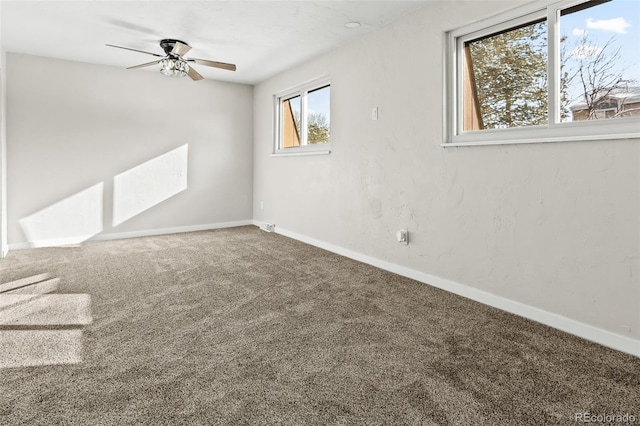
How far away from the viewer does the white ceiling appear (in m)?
3.15

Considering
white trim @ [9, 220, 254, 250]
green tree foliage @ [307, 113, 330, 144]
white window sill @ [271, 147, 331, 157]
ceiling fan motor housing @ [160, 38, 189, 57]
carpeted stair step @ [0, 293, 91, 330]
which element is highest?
ceiling fan motor housing @ [160, 38, 189, 57]

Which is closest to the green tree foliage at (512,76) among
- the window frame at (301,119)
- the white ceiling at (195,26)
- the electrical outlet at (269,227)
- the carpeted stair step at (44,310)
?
the white ceiling at (195,26)

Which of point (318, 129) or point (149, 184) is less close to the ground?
point (318, 129)

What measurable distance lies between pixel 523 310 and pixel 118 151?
16.6 ft

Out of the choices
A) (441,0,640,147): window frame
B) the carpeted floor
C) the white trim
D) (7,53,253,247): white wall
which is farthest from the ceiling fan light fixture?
(441,0,640,147): window frame

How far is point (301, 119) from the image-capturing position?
5.14m

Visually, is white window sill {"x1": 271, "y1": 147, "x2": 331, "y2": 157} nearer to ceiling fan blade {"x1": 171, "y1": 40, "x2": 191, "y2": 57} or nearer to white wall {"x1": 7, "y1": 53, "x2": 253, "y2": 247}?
white wall {"x1": 7, "y1": 53, "x2": 253, "y2": 247}

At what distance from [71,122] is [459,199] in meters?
4.72

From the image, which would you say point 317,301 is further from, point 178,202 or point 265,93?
point 265,93

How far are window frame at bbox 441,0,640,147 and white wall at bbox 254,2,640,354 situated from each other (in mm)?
61

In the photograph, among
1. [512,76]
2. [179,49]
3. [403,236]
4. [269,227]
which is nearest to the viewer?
[512,76]

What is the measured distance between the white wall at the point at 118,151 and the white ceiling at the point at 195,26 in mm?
453

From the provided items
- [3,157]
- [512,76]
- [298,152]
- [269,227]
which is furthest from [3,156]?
[512,76]

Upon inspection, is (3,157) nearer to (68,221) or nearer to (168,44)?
(68,221)
